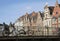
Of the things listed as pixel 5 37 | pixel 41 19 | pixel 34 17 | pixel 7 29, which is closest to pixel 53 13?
pixel 41 19

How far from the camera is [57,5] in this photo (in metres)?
103

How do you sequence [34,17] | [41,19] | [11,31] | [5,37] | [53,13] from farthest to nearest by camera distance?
[34,17] < [41,19] < [53,13] < [11,31] < [5,37]

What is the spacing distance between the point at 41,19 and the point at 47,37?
76596 mm

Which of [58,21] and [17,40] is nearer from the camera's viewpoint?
[17,40]

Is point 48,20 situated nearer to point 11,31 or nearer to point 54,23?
point 54,23

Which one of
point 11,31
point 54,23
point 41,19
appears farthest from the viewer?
point 41,19

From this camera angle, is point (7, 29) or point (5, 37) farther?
point (7, 29)

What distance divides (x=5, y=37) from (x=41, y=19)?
259 feet

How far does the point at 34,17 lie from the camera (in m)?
137

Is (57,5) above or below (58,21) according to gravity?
above

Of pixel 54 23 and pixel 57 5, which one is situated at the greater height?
pixel 57 5

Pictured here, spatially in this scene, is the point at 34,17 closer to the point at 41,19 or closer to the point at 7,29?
the point at 41,19

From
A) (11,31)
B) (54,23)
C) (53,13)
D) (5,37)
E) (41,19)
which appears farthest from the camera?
(41,19)

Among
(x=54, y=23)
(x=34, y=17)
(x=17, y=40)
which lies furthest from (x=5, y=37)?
(x=34, y=17)
